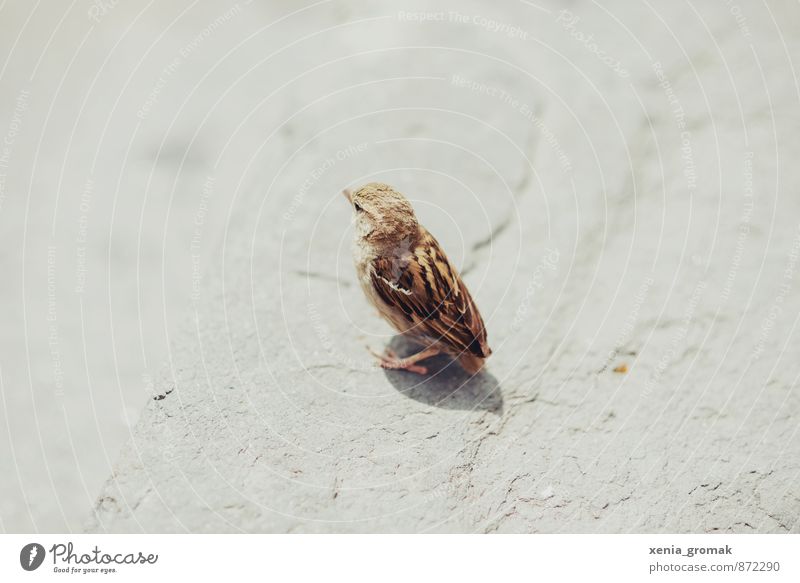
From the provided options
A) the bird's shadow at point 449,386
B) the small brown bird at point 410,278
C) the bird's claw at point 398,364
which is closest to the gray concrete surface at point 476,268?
the bird's shadow at point 449,386

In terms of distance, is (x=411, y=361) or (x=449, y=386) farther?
(x=411, y=361)

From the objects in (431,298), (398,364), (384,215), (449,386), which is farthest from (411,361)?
(384,215)

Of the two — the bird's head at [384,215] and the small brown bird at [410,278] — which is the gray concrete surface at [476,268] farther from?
the bird's head at [384,215]

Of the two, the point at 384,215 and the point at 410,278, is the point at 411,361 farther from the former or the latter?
the point at 384,215

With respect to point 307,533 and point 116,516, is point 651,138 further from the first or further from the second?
point 116,516

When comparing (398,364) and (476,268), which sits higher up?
(476,268)

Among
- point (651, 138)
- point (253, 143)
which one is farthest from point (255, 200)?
point (651, 138)
